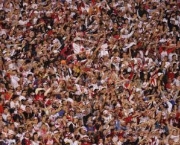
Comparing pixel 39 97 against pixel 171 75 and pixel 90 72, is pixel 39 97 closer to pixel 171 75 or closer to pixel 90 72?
pixel 90 72

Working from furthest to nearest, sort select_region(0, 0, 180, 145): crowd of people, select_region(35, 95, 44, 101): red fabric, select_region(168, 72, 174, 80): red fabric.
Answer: select_region(168, 72, 174, 80): red fabric < select_region(35, 95, 44, 101): red fabric < select_region(0, 0, 180, 145): crowd of people

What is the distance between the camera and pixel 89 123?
5141 millimetres

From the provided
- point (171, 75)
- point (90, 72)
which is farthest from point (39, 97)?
→ point (171, 75)

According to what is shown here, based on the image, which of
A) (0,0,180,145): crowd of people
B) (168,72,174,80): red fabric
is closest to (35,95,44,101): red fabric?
(0,0,180,145): crowd of people

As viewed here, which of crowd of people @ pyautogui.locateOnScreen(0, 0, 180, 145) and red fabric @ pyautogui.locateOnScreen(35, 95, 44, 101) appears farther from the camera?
red fabric @ pyautogui.locateOnScreen(35, 95, 44, 101)

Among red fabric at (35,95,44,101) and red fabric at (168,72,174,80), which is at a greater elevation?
red fabric at (168,72,174,80)

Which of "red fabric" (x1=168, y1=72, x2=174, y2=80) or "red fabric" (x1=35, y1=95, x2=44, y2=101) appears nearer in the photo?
"red fabric" (x1=35, y1=95, x2=44, y2=101)

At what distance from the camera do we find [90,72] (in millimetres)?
5648

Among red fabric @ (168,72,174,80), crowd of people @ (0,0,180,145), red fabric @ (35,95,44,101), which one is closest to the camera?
crowd of people @ (0,0,180,145)

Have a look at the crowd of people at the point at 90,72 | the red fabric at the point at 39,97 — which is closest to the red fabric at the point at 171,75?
the crowd of people at the point at 90,72

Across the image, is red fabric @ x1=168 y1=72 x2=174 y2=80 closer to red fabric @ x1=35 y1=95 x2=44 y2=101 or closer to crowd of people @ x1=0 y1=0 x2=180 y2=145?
crowd of people @ x1=0 y1=0 x2=180 y2=145

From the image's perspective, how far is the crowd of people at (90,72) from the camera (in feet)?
16.8

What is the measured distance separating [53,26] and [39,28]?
24cm

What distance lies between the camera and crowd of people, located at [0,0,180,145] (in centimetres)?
511
